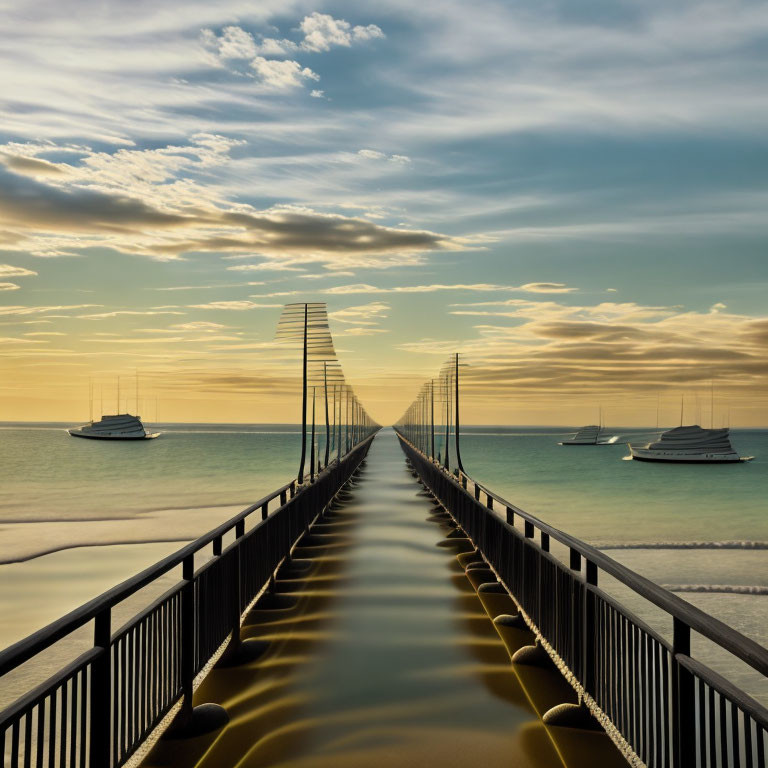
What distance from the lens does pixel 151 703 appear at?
17.3 ft

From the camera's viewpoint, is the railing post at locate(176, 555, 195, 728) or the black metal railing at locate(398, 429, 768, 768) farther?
the railing post at locate(176, 555, 195, 728)

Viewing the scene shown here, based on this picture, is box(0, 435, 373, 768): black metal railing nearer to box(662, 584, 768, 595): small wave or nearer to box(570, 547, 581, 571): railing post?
box(570, 547, 581, 571): railing post

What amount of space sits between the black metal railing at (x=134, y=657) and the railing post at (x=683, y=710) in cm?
289

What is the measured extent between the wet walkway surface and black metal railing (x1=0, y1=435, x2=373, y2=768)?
444mm

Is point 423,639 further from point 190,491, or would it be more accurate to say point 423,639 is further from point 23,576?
point 190,491

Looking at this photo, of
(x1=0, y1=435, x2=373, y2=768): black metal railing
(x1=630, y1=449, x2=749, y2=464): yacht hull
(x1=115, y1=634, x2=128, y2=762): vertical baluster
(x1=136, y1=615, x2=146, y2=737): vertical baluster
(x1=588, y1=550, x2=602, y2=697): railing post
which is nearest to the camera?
(x1=0, y1=435, x2=373, y2=768): black metal railing

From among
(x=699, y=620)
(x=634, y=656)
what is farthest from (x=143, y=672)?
(x=699, y=620)

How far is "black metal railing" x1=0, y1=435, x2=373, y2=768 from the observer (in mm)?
3572

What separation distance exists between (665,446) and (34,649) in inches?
6168

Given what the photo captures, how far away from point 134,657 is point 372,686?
100 inches

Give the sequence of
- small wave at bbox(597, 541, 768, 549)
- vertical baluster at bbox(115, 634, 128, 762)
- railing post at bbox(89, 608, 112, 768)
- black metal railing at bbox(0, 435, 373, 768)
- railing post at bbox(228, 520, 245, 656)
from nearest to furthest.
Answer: black metal railing at bbox(0, 435, 373, 768) → railing post at bbox(89, 608, 112, 768) → vertical baluster at bbox(115, 634, 128, 762) → railing post at bbox(228, 520, 245, 656) → small wave at bbox(597, 541, 768, 549)

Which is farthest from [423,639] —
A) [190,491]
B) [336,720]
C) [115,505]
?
[190,491]

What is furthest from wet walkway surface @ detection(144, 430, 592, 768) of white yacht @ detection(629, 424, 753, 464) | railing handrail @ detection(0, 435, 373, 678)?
white yacht @ detection(629, 424, 753, 464)

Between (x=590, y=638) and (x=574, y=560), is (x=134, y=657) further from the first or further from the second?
(x=574, y=560)
